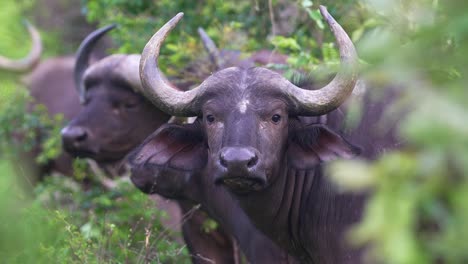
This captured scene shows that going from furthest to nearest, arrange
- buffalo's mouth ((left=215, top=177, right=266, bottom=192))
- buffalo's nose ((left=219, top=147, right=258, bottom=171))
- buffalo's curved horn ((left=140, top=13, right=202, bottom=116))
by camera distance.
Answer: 1. buffalo's curved horn ((left=140, top=13, right=202, bottom=116))
2. buffalo's mouth ((left=215, top=177, right=266, bottom=192))
3. buffalo's nose ((left=219, top=147, right=258, bottom=171))

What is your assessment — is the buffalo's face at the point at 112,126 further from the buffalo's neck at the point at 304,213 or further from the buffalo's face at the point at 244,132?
the buffalo's face at the point at 244,132

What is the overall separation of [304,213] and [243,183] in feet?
2.38

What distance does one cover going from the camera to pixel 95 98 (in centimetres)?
A: 820

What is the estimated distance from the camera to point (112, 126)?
313 inches

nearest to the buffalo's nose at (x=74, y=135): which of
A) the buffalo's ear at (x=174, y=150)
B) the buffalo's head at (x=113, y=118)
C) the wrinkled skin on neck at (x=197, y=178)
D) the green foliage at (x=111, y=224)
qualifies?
the buffalo's head at (x=113, y=118)

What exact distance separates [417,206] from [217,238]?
5268 millimetres

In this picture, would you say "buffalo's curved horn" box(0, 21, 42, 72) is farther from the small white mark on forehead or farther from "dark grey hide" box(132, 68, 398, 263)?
the small white mark on forehead

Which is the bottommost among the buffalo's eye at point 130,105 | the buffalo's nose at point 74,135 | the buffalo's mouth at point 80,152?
the buffalo's mouth at point 80,152

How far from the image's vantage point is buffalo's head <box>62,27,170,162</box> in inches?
311

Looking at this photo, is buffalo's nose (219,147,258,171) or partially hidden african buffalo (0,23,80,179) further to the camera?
partially hidden african buffalo (0,23,80,179)

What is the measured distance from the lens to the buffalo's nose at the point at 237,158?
176 inches

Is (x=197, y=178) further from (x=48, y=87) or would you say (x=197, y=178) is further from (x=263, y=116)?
(x=48, y=87)

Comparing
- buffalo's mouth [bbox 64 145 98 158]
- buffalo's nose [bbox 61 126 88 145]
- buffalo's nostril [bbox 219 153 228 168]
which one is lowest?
buffalo's mouth [bbox 64 145 98 158]

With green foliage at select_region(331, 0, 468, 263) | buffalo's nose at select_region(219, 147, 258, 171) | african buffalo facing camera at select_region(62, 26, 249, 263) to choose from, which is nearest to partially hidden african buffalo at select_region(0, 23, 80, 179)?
african buffalo facing camera at select_region(62, 26, 249, 263)
